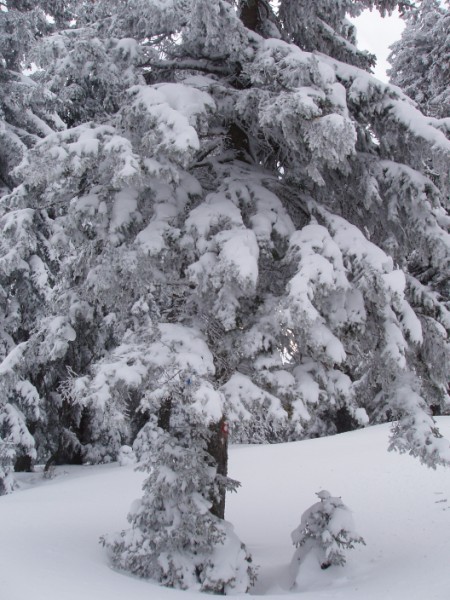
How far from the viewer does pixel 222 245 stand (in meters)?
5.70

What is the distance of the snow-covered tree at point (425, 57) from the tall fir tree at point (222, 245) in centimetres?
1138

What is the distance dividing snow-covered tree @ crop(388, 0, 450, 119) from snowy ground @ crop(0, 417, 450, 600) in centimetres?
951

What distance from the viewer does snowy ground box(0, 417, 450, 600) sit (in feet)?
18.0

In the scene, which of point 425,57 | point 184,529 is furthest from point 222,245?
point 425,57

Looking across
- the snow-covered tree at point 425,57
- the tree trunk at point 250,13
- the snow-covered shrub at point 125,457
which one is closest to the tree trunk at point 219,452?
the tree trunk at point 250,13

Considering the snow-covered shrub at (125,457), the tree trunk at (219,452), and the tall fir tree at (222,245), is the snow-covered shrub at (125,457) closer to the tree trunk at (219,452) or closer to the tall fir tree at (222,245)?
the tall fir tree at (222,245)

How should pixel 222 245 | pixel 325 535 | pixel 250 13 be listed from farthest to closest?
pixel 250 13 → pixel 325 535 → pixel 222 245

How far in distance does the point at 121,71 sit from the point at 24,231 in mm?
2077

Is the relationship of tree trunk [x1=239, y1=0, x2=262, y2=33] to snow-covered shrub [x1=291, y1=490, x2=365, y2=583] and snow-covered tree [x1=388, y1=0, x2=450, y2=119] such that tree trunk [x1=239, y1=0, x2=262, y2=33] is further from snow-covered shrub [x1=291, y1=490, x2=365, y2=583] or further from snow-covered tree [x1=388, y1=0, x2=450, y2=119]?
snow-covered tree [x1=388, y1=0, x2=450, y2=119]

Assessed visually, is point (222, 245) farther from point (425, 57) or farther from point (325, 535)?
point (425, 57)

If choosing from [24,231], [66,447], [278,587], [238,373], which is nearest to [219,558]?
[278,587]

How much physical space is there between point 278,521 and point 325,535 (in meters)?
4.09

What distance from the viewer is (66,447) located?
53.4 ft

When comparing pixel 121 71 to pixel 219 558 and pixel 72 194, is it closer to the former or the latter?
pixel 72 194
